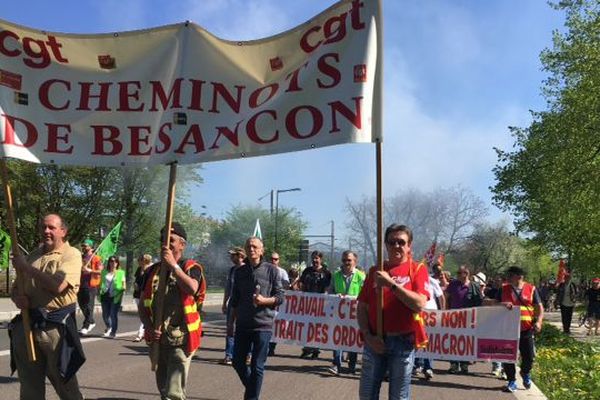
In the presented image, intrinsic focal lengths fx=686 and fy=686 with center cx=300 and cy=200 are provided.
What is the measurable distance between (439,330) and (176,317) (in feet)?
20.2

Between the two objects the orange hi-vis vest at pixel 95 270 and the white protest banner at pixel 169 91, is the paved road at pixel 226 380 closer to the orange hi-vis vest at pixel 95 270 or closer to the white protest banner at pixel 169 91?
the orange hi-vis vest at pixel 95 270

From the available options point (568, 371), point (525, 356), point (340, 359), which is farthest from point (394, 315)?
point (568, 371)

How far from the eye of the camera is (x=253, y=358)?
21.2 feet

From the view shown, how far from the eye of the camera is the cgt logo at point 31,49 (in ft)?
16.4

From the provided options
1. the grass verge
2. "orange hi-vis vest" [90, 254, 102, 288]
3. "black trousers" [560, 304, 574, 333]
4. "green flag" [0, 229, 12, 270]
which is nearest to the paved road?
the grass verge

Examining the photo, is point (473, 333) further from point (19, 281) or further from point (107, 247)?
point (107, 247)

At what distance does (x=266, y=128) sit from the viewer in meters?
5.06

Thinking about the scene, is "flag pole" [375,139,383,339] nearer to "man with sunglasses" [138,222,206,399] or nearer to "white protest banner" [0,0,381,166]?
"white protest banner" [0,0,381,166]

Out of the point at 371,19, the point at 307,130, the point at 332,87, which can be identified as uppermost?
the point at 371,19

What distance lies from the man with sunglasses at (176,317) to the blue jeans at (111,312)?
29.6 ft

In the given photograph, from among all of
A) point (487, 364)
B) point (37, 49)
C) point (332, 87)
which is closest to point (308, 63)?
point (332, 87)

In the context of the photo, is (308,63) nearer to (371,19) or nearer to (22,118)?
(371,19)

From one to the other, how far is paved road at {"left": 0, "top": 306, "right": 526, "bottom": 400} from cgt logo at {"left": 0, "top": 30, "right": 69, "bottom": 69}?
13.3 feet

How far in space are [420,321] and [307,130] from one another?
1568mm
